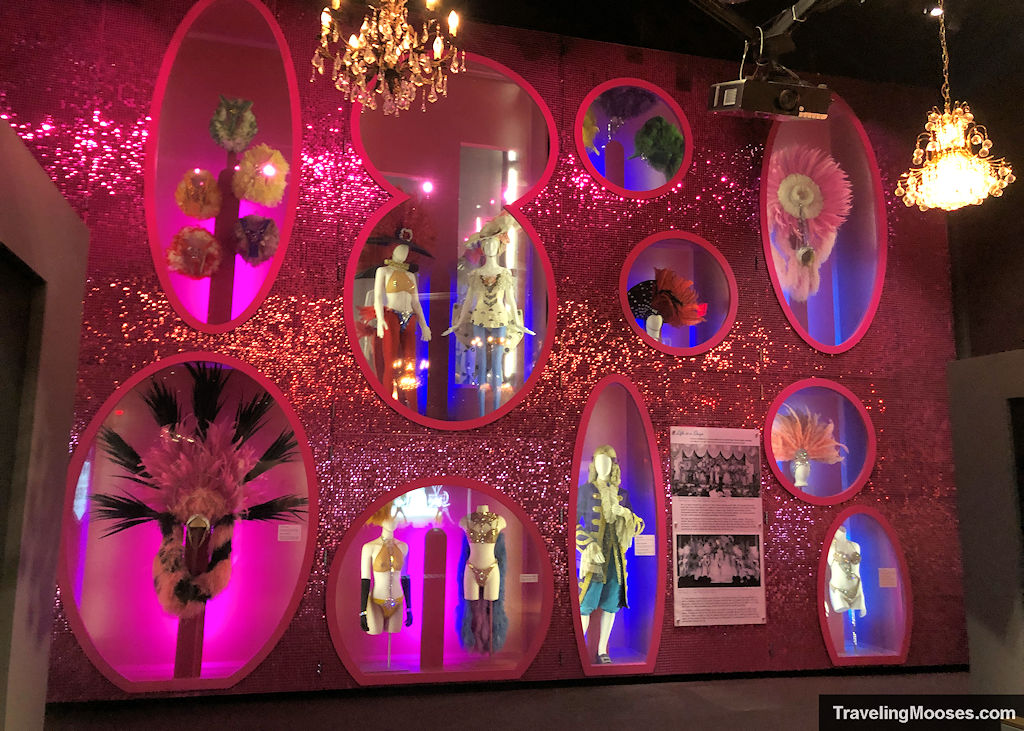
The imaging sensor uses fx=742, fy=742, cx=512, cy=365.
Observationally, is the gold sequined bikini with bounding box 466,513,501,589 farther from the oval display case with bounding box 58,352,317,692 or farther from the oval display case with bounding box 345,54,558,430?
the oval display case with bounding box 58,352,317,692

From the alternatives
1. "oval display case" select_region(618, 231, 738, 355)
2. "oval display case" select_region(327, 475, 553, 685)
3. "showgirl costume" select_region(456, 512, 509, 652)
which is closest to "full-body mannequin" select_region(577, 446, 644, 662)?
"oval display case" select_region(327, 475, 553, 685)

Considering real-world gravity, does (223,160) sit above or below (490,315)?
above

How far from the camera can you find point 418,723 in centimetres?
428

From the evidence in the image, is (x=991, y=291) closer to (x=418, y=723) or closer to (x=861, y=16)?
(x=861, y=16)

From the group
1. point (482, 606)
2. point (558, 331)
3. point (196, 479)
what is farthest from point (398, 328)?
point (482, 606)

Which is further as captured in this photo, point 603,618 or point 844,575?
point 844,575

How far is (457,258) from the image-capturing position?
5516 millimetres

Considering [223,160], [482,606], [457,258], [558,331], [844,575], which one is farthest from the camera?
[844,575]

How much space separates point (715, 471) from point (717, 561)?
2.14 feet

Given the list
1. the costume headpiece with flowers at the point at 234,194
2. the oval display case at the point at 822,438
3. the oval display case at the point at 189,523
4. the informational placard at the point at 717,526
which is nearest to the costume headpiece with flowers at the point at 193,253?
the costume headpiece with flowers at the point at 234,194

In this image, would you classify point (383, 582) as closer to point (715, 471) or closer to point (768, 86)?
point (715, 471)

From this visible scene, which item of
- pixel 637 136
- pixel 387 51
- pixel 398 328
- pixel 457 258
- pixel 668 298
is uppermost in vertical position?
→ pixel 637 136

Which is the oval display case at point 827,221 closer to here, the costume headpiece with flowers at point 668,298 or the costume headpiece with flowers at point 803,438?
the costume headpiece with flowers at point 803,438

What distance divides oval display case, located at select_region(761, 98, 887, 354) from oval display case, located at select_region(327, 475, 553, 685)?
2.97 metres
